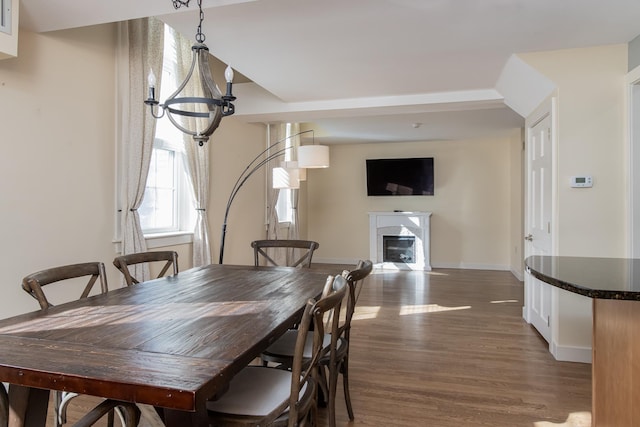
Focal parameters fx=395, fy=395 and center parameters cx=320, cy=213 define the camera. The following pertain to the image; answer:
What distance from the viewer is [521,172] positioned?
6441 mm

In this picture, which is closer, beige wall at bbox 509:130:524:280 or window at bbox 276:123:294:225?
beige wall at bbox 509:130:524:280

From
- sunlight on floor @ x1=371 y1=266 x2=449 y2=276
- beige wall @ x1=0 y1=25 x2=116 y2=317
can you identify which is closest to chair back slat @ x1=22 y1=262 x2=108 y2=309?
beige wall @ x1=0 y1=25 x2=116 y2=317

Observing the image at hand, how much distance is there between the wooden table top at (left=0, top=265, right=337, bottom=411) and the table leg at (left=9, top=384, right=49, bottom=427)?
17 cm

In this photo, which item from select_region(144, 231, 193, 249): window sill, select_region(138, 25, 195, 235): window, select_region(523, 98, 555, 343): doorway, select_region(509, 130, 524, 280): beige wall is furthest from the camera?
select_region(509, 130, 524, 280): beige wall

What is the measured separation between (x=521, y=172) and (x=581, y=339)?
3.91 m

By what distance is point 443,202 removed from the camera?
25.4ft

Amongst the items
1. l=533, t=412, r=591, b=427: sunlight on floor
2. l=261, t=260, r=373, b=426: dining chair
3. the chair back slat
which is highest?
the chair back slat

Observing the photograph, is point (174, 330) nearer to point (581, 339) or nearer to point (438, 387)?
point (438, 387)

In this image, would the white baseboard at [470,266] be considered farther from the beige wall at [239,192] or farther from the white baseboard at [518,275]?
the beige wall at [239,192]

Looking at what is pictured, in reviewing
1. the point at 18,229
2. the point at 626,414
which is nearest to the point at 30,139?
the point at 18,229

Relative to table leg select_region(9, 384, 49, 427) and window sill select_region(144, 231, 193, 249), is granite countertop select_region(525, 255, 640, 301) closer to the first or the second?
table leg select_region(9, 384, 49, 427)

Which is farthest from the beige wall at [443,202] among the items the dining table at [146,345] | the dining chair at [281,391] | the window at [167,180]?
the dining chair at [281,391]

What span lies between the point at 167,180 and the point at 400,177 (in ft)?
16.4

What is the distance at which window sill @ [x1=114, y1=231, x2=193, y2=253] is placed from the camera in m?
3.47
